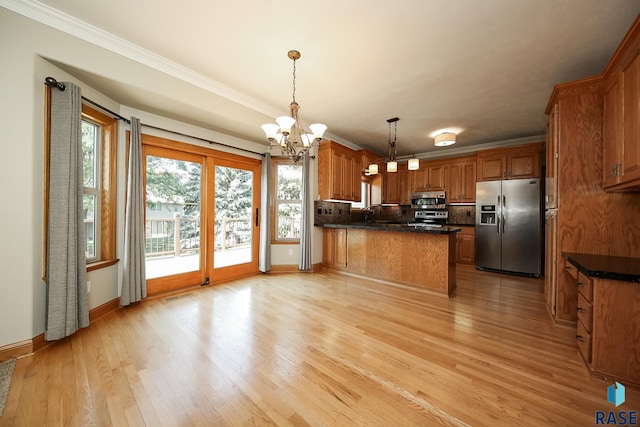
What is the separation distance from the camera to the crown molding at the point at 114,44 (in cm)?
184

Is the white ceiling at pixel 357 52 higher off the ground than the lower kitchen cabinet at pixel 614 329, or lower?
higher

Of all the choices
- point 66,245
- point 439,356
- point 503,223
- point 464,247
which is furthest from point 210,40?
point 464,247

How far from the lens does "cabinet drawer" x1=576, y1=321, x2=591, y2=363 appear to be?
5.68ft

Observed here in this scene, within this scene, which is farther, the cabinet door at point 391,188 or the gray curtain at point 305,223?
the cabinet door at point 391,188

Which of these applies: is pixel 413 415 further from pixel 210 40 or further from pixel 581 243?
pixel 210 40

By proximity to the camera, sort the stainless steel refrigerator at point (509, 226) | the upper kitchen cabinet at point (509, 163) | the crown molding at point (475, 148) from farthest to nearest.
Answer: the crown molding at point (475, 148) < the upper kitchen cabinet at point (509, 163) < the stainless steel refrigerator at point (509, 226)

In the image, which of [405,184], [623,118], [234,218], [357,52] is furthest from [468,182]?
[234,218]

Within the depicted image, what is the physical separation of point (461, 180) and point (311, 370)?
5417 millimetres

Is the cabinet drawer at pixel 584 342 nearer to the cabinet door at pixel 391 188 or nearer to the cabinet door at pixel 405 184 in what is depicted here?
the cabinet door at pixel 405 184

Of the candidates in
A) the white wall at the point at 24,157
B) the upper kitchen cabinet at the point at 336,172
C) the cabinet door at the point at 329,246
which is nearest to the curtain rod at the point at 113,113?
the white wall at the point at 24,157

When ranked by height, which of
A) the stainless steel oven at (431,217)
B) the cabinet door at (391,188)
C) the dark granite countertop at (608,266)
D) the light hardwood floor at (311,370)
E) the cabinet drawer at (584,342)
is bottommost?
the light hardwood floor at (311,370)

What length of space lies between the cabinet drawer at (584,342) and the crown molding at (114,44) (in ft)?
14.2

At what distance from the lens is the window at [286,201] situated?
14.9 ft

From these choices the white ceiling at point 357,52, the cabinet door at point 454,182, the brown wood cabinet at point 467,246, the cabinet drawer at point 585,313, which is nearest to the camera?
the cabinet drawer at point 585,313
